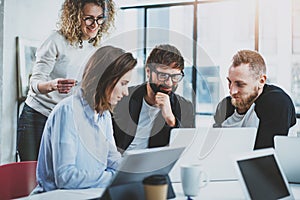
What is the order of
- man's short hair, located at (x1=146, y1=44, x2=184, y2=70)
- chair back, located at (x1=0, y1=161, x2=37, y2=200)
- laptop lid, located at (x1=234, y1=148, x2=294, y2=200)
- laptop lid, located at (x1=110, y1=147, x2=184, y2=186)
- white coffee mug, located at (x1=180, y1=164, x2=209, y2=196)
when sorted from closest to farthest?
laptop lid, located at (x1=110, y1=147, x2=184, y2=186)
laptop lid, located at (x1=234, y1=148, x2=294, y2=200)
white coffee mug, located at (x1=180, y1=164, x2=209, y2=196)
chair back, located at (x1=0, y1=161, x2=37, y2=200)
man's short hair, located at (x1=146, y1=44, x2=184, y2=70)

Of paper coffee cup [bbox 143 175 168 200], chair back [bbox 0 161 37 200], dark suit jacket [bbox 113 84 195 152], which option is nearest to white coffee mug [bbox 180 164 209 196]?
paper coffee cup [bbox 143 175 168 200]

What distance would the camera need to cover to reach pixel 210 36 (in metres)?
4.09

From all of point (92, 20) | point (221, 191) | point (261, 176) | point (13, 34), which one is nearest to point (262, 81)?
point (92, 20)

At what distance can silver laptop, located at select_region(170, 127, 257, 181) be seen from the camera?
1.88 metres

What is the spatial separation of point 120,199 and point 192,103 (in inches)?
96.2

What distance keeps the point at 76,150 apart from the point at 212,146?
690 millimetres

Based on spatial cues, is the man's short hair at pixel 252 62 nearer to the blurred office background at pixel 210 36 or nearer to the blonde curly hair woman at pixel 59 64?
the blurred office background at pixel 210 36

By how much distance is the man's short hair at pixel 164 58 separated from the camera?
308cm

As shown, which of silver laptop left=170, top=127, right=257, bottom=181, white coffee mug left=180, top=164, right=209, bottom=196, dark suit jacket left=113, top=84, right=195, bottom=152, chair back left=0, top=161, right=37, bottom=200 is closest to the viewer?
white coffee mug left=180, top=164, right=209, bottom=196

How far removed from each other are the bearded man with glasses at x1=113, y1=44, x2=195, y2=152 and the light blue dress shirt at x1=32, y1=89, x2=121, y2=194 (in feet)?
1.43

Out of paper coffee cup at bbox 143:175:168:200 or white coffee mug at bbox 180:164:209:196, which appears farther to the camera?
white coffee mug at bbox 180:164:209:196

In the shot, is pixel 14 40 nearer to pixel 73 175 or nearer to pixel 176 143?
pixel 73 175

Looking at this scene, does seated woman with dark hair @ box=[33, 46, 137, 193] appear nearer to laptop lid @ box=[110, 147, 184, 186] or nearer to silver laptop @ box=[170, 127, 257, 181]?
silver laptop @ box=[170, 127, 257, 181]

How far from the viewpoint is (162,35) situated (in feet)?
13.1
